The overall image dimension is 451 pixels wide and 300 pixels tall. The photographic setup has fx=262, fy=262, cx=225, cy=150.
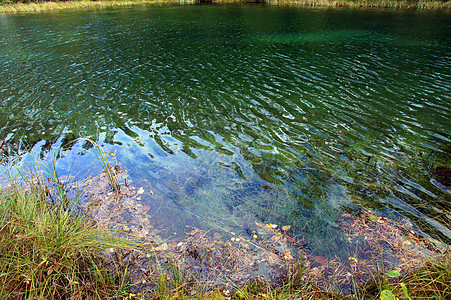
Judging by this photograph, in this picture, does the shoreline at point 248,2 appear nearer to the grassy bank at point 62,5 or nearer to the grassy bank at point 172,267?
the grassy bank at point 62,5

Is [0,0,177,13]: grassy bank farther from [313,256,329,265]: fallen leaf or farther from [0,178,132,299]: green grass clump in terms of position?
[313,256,329,265]: fallen leaf

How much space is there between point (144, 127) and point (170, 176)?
86.2 inches

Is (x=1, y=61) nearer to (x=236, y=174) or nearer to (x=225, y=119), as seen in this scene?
(x=225, y=119)

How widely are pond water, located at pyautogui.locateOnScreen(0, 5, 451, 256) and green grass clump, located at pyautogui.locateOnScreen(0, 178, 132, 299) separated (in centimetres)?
100

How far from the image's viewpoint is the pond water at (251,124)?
3910 millimetres

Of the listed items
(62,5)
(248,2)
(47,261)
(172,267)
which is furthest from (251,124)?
(62,5)

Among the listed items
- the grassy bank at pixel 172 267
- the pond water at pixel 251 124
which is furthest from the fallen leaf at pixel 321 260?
the pond water at pixel 251 124

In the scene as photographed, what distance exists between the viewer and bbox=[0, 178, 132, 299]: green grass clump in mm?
2203

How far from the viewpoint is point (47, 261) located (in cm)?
227

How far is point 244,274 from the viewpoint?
9.39 ft

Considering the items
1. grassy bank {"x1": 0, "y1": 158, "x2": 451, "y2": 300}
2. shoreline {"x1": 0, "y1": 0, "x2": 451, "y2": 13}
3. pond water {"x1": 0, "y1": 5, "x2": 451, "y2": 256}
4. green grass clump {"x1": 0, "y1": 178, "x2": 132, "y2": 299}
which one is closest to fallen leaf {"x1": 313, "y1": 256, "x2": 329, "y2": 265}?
grassy bank {"x1": 0, "y1": 158, "x2": 451, "y2": 300}

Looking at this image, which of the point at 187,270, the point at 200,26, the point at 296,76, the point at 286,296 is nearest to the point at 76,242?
the point at 187,270

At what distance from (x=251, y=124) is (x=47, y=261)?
15.8ft

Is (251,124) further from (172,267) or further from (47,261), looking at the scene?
(47,261)
